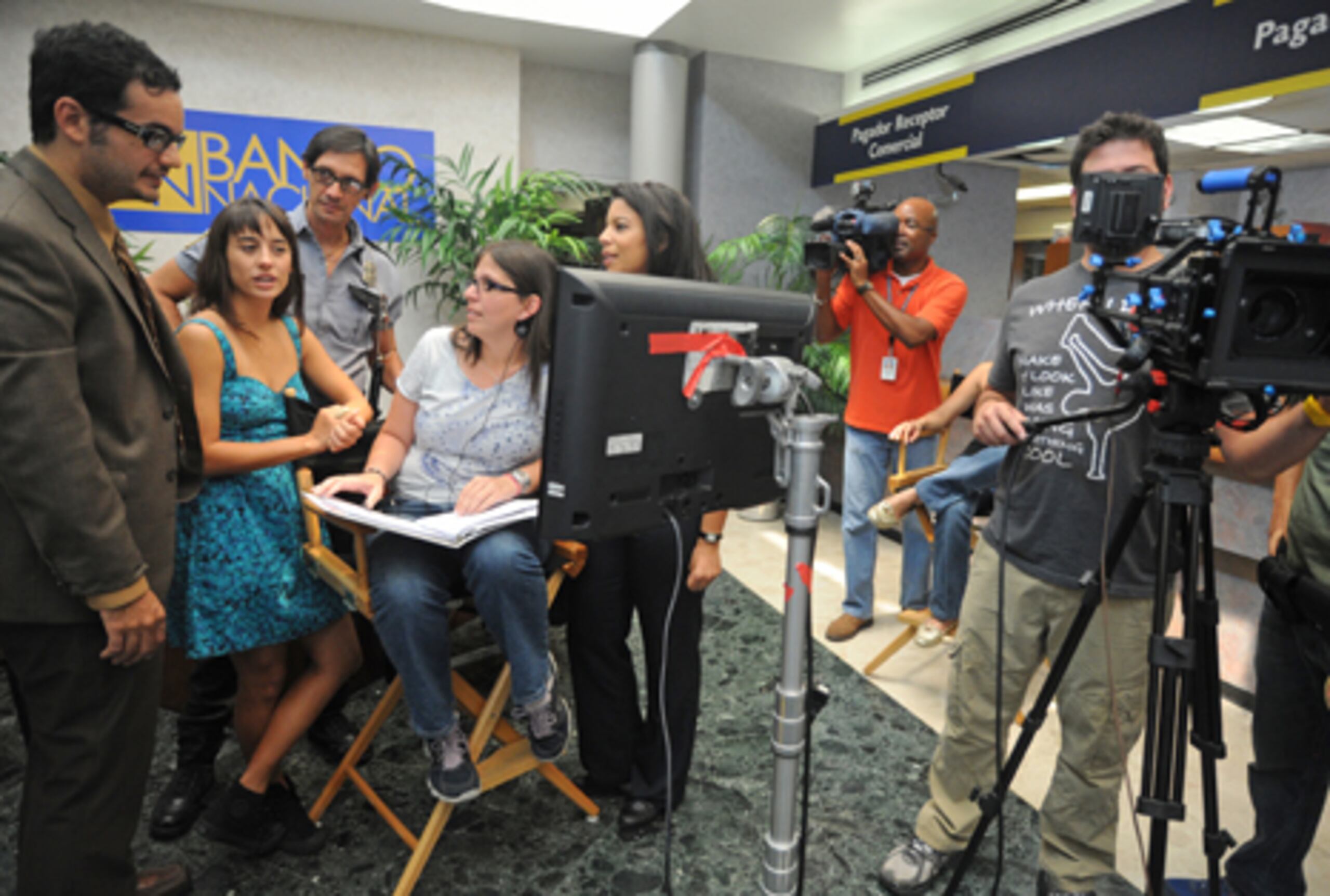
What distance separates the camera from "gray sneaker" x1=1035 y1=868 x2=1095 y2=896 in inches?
61.1

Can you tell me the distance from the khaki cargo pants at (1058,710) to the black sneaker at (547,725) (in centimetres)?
84

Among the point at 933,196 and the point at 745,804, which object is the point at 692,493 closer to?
the point at 745,804

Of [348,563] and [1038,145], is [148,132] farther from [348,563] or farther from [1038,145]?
[1038,145]

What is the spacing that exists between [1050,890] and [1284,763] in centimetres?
50

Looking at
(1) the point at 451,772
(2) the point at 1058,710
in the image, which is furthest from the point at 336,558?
(2) the point at 1058,710

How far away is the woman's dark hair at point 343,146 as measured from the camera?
7.36ft

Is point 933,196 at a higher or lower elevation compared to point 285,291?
higher

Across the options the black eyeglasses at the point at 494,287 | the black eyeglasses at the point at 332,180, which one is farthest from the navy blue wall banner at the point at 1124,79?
the black eyeglasses at the point at 332,180

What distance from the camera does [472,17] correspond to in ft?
14.8

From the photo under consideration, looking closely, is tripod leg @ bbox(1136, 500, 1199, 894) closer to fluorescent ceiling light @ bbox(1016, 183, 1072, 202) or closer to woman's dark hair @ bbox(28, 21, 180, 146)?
woman's dark hair @ bbox(28, 21, 180, 146)

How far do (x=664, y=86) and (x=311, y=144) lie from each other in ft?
10.4

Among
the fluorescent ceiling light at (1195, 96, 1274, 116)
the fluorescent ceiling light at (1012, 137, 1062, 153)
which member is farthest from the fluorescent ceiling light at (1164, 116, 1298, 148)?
the fluorescent ceiling light at (1195, 96, 1274, 116)

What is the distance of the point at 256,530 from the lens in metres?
1.72

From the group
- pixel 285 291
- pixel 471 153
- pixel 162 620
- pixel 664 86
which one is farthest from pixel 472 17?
pixel 162 620
